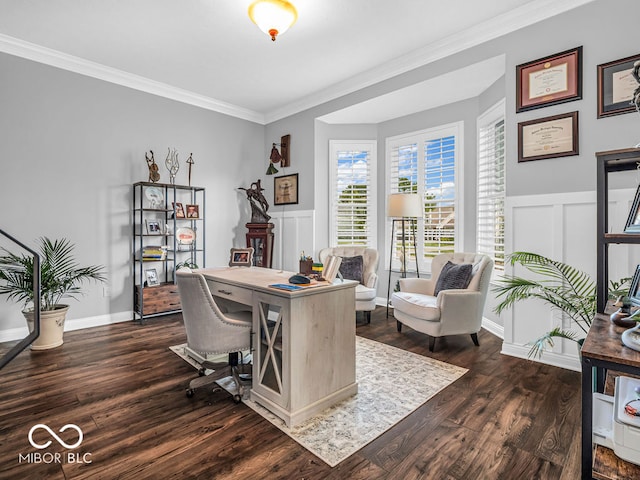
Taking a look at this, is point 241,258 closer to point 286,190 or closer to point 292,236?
point 292,236

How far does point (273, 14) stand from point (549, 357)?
3597mm

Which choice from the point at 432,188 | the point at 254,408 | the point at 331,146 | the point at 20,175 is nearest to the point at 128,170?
the point at 20,175

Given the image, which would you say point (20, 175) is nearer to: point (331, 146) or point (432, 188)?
point (331, 146)

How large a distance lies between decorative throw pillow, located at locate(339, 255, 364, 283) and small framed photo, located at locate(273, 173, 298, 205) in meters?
1.39

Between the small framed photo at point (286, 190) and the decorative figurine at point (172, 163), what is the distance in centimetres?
157

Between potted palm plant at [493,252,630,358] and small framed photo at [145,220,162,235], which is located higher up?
small framed photo at [145,220,162,235]

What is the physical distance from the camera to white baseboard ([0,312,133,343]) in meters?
3.56

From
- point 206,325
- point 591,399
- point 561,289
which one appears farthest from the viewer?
point 561,289

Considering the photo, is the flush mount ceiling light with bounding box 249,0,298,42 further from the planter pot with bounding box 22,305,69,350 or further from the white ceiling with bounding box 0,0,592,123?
the planter pot with bounding box 22,305,69,350

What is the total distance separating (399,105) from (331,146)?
1.21 meters

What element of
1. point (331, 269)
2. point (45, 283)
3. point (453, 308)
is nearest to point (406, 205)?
point (453, 308)

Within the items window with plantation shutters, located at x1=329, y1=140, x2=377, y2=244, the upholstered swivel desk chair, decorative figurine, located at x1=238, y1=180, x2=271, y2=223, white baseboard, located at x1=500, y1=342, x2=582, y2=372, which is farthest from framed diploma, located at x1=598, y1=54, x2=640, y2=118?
decorative figurine, located at x1=238, y1=180, x2=271, y2=223

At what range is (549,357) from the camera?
2.93 m

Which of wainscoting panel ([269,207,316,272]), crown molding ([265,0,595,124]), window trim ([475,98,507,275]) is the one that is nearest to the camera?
crown molding ([265,0,595,124])
